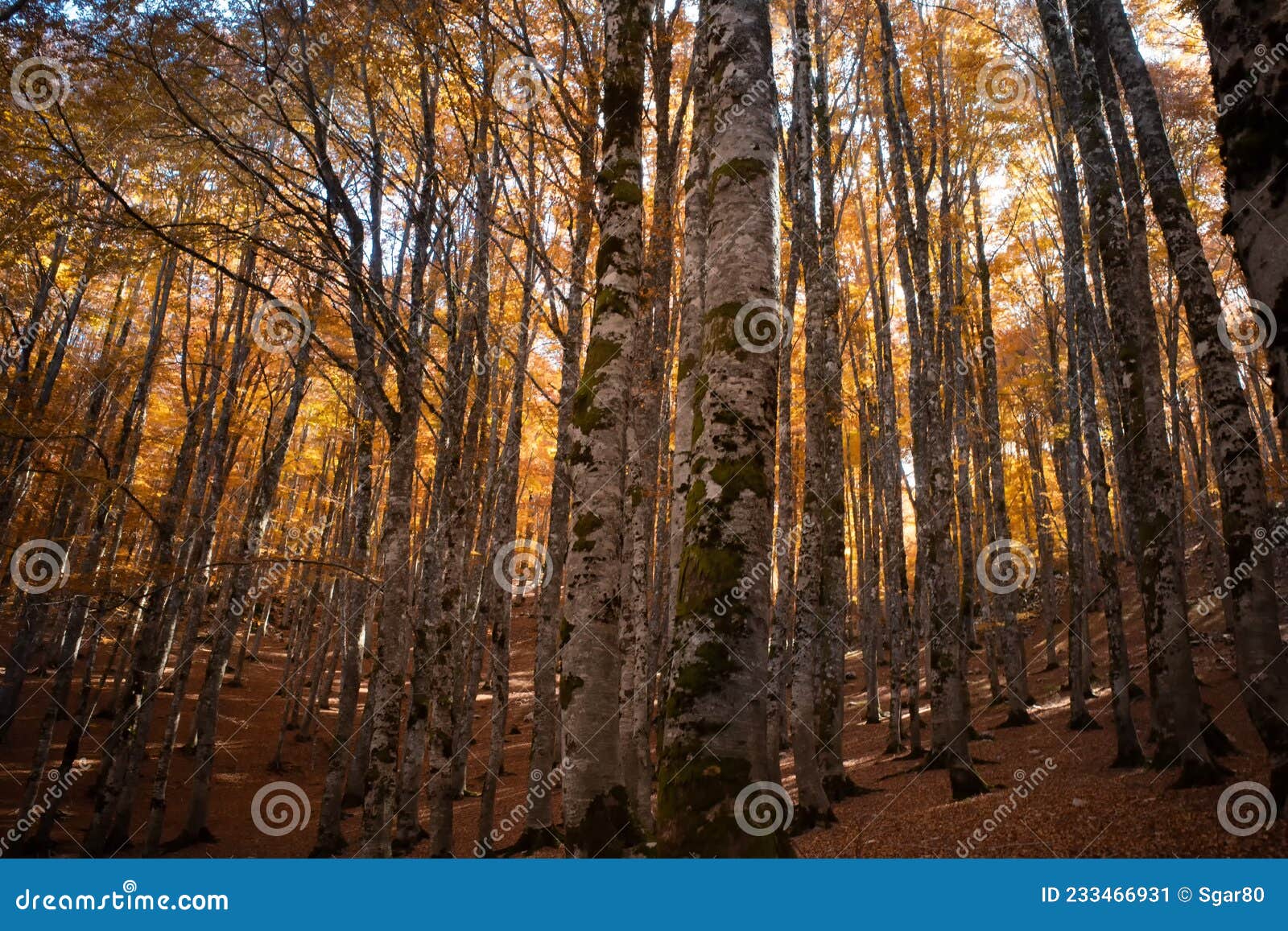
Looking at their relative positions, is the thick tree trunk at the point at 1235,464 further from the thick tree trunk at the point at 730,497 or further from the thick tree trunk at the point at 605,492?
the thick tree trunk at the point at 605,492

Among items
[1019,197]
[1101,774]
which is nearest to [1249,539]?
[1101,774]

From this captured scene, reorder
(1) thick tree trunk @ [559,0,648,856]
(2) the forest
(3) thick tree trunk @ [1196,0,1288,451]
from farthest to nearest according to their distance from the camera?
(1) thick tree trunk @ [559,0,648,856]
(2) the forest
(3) thick tree trunk @ [1196,0,1288,451]

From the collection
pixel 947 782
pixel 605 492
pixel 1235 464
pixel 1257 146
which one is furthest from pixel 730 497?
pixel 947 782

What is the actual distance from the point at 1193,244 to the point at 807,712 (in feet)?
22.2

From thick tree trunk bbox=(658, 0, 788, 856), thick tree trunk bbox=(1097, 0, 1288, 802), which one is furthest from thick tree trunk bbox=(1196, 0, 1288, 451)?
thick tree trunk bbox=(1097, 0, 1288, 802)

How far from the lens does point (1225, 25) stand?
1.65 m

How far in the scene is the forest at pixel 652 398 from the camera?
3734 mm

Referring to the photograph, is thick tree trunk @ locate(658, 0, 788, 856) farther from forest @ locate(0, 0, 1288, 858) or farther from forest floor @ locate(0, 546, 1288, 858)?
forest floor @ locate(0, 546, 1288, 858)

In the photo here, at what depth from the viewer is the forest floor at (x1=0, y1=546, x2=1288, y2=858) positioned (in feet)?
20.5

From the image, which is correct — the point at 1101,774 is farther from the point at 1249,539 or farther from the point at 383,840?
the point at 383,840

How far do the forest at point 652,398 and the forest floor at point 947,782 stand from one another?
0.10 m

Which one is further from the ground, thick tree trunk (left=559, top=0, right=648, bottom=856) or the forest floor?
thick tree trunk (left=559, top=0, right=648, bottom=856)

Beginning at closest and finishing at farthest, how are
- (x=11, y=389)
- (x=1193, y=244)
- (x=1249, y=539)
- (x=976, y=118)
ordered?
(x=1249, y=539) < (x=1193, y=244) < (x=11, y=389) < (x=976, y=118)

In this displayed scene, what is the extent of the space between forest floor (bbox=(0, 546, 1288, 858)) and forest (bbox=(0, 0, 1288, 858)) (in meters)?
0.10
